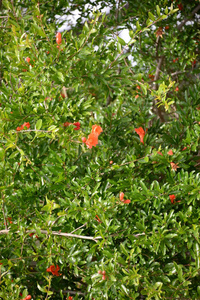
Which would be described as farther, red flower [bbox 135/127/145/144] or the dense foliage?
red flower [bbox 135/127/145/144]

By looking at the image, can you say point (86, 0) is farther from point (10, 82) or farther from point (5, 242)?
point (5, 242)

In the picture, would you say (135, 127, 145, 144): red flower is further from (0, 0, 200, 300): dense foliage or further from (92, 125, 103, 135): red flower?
(92, 125, 103, 135): red flower

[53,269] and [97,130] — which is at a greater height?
[97,130]

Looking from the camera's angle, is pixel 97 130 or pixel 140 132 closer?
pixel 97 130

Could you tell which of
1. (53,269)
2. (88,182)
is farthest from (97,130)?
(53,269)

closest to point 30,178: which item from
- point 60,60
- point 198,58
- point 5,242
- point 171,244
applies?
point 5,242

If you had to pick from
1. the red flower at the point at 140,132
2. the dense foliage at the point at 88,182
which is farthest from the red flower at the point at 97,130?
the red flower at the point at 140,132

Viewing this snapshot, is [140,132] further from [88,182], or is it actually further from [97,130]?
[88,182]

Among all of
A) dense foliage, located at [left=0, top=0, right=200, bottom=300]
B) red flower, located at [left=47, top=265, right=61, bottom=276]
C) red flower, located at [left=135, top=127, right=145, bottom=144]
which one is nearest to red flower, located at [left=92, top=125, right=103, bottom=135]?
dense foliage, located at [left=0, top=0, right=200, bottom=300]

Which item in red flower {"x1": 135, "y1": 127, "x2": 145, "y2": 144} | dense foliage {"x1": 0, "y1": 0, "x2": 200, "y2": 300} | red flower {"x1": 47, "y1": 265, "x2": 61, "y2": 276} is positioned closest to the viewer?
dense foliage {"x1": 0, "y1": 0, "x2": 200, "y2": 300}

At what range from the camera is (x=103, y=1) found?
2.29m

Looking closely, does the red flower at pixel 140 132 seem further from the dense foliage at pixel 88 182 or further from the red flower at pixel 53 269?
the red flower at pixel 53 269

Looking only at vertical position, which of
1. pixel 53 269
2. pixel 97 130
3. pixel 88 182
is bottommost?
pixel 53 269

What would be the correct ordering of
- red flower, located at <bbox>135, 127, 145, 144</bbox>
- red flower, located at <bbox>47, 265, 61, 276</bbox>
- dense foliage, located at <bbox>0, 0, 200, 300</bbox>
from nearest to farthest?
dense foliage, located at <bbox>0, 0, 200, 300</bbox>, red flower, located at <bbox>47, 265, 61, 276</bbox>, red flower, located at <bbox>135, 127, 145, 144</bbox>
